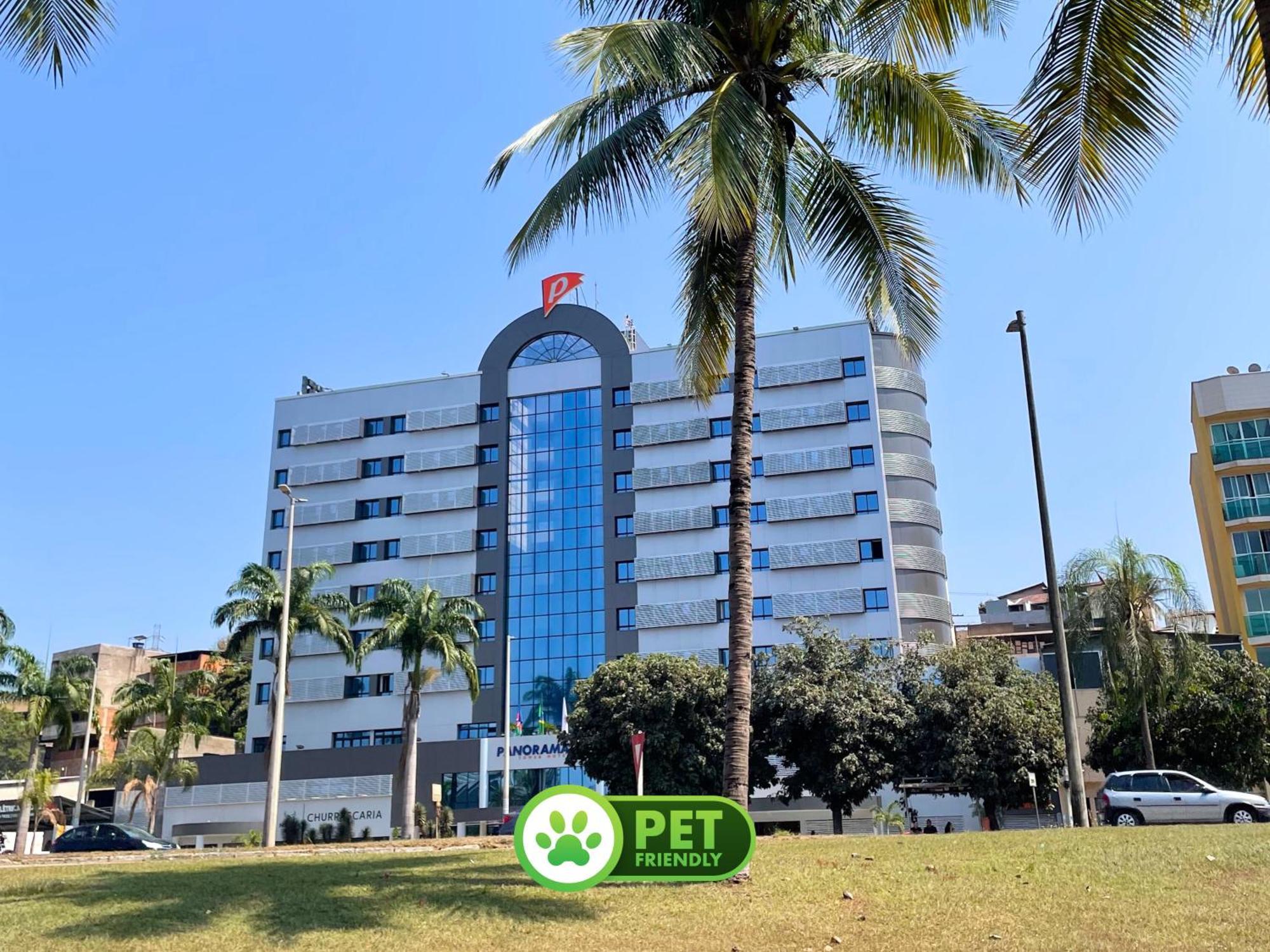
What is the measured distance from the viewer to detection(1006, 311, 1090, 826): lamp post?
965 inches

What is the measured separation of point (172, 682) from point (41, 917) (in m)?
50.8

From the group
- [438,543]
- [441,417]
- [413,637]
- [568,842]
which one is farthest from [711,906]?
[441,417]

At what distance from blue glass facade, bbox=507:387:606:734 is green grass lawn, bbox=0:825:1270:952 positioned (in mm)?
56760

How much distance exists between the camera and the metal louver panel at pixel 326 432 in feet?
274

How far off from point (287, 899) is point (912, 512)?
202 ft

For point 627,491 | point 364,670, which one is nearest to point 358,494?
point 364,670

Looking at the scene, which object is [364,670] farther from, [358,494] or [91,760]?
[91,760]

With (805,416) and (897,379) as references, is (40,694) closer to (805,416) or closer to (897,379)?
(805,416)

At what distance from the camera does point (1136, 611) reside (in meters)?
38.9

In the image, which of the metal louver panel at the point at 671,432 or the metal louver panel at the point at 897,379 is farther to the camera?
the metal louver panel at the point at 671,432

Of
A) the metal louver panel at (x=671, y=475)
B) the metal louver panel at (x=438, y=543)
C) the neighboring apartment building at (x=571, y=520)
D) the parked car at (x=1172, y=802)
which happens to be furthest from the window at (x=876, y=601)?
the parked car at (x=1172, y=802)

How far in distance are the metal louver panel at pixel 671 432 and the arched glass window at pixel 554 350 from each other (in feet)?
23.1

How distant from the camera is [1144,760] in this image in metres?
43.3

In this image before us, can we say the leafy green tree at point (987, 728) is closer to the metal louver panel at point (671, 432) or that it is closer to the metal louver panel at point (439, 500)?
the metal louver panel at point (671, 432)
